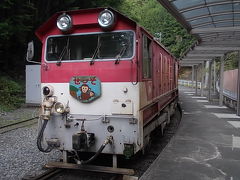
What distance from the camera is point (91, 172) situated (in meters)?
5.70

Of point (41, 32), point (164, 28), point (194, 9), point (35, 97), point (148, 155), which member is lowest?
point (148, 155)

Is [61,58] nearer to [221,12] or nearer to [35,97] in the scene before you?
[221,12]

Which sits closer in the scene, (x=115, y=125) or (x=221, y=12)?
(x=115, y=125)

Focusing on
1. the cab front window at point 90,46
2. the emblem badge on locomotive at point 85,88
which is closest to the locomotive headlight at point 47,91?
the emblem badge on locomotive at point 85,88

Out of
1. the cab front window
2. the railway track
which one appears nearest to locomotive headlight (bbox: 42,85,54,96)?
the cab front window

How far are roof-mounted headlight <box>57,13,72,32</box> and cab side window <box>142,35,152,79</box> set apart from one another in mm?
1516

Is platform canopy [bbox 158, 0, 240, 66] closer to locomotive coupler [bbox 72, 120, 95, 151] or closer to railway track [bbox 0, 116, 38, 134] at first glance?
locomotive coupler [bbox 72, 120, 95, 151]

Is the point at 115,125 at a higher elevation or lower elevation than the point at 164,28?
lower

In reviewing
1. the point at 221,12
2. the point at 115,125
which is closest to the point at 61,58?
the point at 115,125

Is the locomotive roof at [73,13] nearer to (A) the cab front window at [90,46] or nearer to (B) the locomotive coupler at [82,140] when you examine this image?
(A) the cab front window at [90,46]

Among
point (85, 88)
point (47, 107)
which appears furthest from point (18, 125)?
point (85, 88)

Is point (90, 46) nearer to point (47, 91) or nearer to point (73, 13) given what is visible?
point (73, 13)

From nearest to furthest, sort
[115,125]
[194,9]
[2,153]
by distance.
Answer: [115,125] → [2,153] → [194,9]

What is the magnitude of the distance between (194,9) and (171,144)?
4.00m
